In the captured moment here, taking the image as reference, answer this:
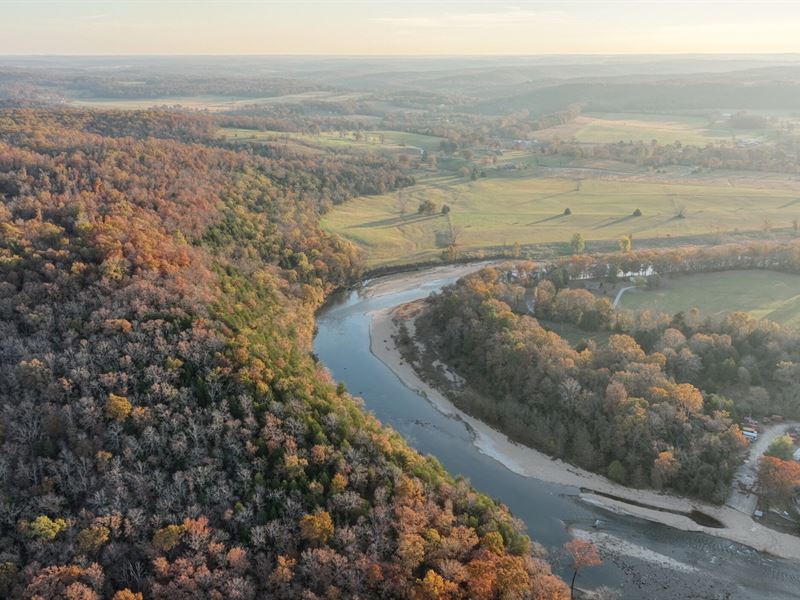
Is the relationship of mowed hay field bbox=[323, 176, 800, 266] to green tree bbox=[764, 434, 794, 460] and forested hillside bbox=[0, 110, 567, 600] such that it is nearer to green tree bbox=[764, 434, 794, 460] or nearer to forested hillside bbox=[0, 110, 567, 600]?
forested hillside bbox=[0, 110, 567, 600]

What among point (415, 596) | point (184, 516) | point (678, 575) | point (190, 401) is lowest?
point (678, 575)

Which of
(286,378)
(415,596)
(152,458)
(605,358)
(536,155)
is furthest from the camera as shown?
(536,155)

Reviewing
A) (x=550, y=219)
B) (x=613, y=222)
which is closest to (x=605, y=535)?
(x=613, y=222)

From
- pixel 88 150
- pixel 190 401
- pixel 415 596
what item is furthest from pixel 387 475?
pixel 88 150

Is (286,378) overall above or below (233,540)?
above

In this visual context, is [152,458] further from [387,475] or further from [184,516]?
[387,475]

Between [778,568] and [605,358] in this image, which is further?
[605,358]

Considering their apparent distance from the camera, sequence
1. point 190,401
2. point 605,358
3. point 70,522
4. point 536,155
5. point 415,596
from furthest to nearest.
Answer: point 536,155
point 605,358
point 190,401
point 70,522
point 415,596

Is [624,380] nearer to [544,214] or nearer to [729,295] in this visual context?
[729,295]

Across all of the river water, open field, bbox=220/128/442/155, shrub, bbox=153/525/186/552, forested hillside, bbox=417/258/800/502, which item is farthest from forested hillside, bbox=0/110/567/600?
open field, bbox=220/128/442/155
